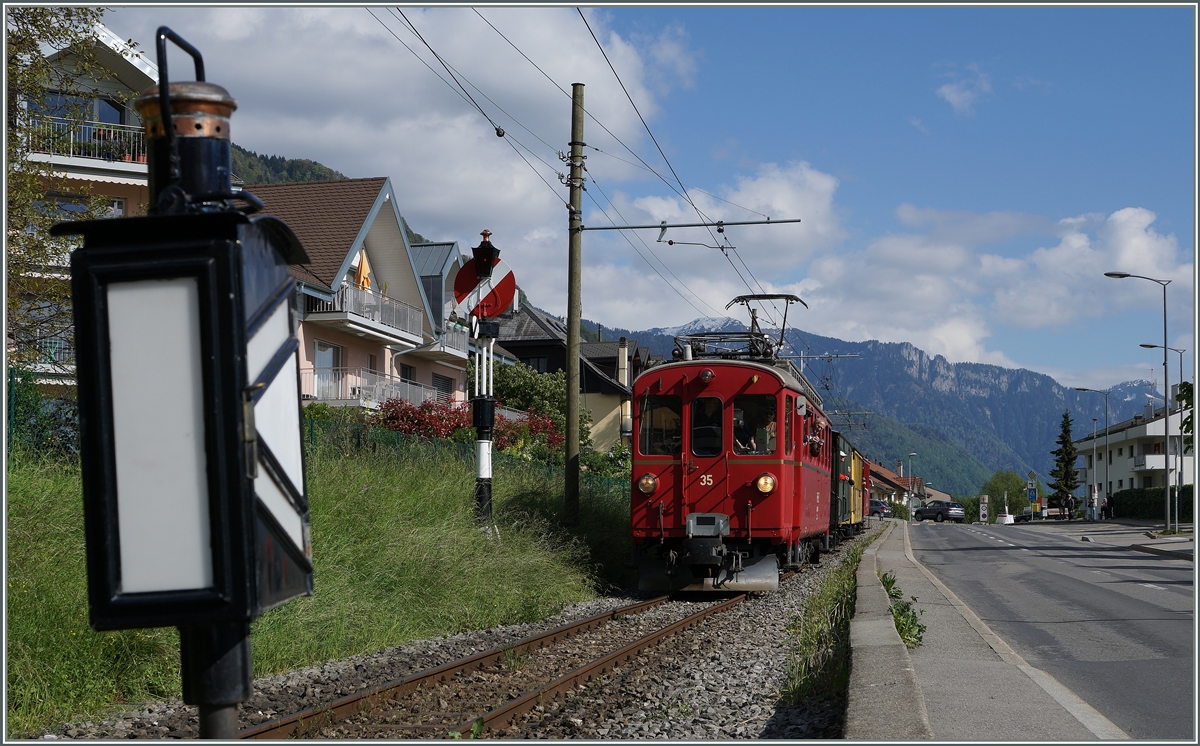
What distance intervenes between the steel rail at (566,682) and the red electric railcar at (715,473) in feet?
9.88

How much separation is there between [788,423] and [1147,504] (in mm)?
56675

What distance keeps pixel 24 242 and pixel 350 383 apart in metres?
20.5

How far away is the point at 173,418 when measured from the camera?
1.92 meters

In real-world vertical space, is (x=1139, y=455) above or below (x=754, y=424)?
below

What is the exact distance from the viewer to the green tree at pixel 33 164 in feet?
43.3

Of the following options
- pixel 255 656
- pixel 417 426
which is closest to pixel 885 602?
pixel 255 656

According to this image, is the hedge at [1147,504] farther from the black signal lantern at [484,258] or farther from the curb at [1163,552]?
the black signal lantern at [484,258]

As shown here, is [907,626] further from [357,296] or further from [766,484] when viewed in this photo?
[357,296]

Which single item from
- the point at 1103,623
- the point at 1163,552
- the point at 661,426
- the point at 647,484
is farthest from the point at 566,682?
the point at 1163,552

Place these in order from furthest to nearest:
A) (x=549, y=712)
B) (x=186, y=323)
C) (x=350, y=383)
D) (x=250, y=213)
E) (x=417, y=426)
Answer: (x=350, y=383)
(x=417, y=426)
(x=549, y=712)
(x=250, y=213)
(x=186, y=323)

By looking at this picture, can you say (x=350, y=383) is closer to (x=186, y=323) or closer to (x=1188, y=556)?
Result: (x=1188, y=556)

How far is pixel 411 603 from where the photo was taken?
11.2m

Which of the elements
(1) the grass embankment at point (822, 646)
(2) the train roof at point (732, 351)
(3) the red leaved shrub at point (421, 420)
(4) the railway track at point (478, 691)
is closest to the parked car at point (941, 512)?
(3) the red leaved shrub at point (421, 420)

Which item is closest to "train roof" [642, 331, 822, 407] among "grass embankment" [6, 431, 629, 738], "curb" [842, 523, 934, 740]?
"grass embankment" [6, 431, 629, 738]
